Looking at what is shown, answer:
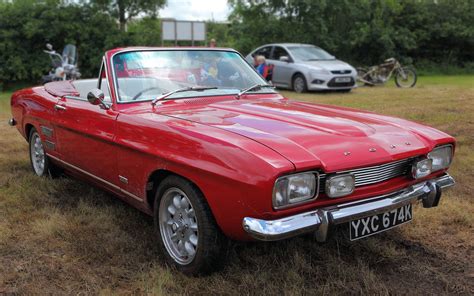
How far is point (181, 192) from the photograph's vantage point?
295cm

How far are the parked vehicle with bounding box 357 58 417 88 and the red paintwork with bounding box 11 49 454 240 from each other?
1169 cm

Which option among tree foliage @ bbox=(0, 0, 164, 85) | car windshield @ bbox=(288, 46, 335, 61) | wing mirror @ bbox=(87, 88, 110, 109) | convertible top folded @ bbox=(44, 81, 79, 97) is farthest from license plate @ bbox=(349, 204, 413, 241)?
tree foliage @ bbox=(0, 0, 164, 85)

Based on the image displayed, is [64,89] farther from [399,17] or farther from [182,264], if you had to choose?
[399,17]

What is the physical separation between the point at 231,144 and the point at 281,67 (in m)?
11.8

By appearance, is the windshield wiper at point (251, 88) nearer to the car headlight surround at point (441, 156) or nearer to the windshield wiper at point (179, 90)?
the windshield wiper at point (179, 90)

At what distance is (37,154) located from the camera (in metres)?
5.27

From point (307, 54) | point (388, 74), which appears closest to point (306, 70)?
point (307, 54)

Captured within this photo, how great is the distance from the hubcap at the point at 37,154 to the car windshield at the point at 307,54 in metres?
9.80

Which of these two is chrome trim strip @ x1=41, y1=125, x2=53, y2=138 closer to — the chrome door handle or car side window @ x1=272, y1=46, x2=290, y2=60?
the chrome door handle

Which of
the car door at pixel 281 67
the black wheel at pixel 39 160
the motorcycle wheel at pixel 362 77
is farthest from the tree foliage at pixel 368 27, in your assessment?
the black wheel at pixel 39 160

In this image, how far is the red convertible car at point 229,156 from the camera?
255cm

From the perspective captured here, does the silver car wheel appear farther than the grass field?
Yes

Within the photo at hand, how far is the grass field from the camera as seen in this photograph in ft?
9.53

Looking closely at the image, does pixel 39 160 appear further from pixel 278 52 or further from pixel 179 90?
pixel 278 52
